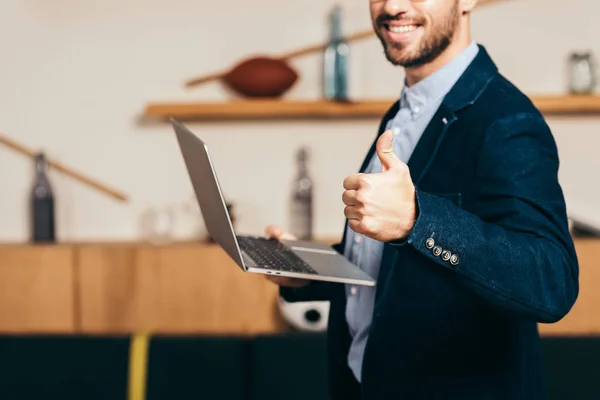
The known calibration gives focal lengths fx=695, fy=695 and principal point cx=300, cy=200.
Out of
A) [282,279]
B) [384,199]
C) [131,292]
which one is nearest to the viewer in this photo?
[384,199]

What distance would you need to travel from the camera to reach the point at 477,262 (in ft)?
2.70

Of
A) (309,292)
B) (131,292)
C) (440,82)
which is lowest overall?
(131,292)

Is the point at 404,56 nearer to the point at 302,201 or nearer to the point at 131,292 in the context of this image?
the point at 302,201

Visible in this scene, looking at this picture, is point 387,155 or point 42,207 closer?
point 387,155

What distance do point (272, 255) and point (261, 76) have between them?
4.28 ft

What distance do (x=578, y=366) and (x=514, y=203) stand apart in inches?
53.6

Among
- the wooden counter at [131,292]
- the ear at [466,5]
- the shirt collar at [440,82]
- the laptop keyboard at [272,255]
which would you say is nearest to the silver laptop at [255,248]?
the laptop keyboard at [272,255]

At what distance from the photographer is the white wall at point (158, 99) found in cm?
244

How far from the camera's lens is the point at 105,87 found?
2.48 metres

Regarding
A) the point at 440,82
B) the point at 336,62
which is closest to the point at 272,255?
the point at 440,82

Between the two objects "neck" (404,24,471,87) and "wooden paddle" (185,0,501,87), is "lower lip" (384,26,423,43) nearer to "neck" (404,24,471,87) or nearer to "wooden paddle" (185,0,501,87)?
"neck" (404,24,471,87)

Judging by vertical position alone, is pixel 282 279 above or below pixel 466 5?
below

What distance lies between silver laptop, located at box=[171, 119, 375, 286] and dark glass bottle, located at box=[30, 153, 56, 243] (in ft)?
4.47

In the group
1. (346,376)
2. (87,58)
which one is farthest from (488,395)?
(87,58)
